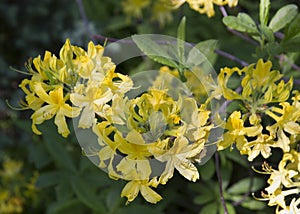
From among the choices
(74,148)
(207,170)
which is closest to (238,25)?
(207,170)

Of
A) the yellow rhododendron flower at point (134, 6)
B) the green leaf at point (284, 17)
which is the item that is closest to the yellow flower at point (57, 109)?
the green leaf at point (284, 17)

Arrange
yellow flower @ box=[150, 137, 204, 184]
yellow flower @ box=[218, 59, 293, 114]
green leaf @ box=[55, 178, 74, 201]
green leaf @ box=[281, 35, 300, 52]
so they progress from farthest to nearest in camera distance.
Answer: green leaf @ box=[55, 178, 74, 201], green leaf @ box=[281, 35, 300, 52], yellow flower @ box=[218, 59, 293, 114], yellow flower @ box=[150, 137, 204, 184]

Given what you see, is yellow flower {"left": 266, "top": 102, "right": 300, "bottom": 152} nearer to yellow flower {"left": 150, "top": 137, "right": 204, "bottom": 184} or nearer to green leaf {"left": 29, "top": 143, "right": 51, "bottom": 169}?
yellow flower {"left": 150, "top": 137, "right": 204, "bottom": 184}

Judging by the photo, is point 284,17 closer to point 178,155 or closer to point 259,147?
point 259,147

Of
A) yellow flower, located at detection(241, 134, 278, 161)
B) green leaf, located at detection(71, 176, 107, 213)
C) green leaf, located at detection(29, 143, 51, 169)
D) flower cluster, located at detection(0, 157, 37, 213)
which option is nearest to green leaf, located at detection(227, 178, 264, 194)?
green leaf, located at detection(71, 176, 107, 213)

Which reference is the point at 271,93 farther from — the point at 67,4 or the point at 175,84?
the point at 67,4

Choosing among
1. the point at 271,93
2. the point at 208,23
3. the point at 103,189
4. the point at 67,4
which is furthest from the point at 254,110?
the point at 67,4
